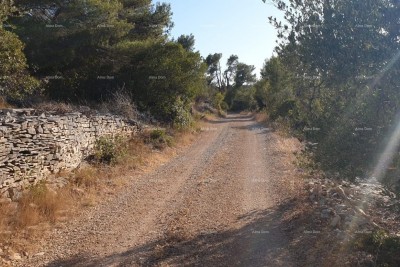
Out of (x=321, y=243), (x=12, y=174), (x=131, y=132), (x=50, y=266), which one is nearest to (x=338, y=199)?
(x=321, y=243)

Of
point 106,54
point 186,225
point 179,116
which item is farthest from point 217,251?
point 179,116

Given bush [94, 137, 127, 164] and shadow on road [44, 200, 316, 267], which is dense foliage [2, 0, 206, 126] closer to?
bush [94, 137, 127, 164]

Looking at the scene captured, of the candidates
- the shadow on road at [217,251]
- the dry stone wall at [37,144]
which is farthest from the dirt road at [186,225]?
the dry stone wall at [37,144]

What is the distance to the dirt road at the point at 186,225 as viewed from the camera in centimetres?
558

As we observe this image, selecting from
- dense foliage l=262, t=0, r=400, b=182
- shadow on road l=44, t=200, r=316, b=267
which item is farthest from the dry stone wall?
dense foliage l=262, t=0, r=400, b=182

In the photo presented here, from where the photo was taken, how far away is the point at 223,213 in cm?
768

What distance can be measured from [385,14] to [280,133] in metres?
17.2

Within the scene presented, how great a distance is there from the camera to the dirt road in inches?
220

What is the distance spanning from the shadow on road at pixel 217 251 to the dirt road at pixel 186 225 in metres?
0.01

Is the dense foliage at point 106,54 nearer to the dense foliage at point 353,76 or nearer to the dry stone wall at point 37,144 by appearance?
the dry stone wall at point 37,144

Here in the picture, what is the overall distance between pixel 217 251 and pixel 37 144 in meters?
4.98

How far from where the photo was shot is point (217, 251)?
5.80 meters

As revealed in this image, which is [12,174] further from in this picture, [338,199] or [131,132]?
[131,132]

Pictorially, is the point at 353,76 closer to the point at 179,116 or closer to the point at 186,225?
the point at 186,225
